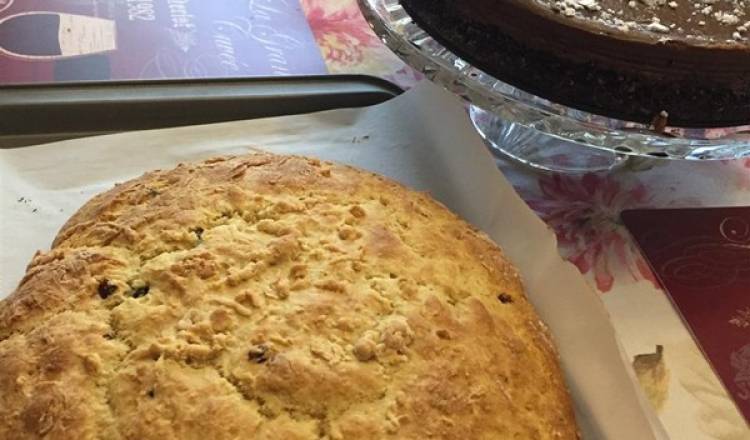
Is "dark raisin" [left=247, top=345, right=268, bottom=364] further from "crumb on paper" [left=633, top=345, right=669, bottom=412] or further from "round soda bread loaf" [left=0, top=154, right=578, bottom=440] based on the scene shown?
"crumb on paper" [left=633, top=345, right=669, bottom=412]

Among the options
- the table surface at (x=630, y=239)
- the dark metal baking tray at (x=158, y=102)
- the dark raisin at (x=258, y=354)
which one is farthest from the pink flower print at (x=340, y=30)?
the dark raisin at (x=258, y=354)

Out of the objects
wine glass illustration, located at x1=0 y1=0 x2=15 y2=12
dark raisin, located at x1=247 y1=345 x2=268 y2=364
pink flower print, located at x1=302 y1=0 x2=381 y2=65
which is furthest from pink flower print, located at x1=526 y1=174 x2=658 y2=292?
wine glass illustration, located at x1=0 y1=0 x2=15 y2=12

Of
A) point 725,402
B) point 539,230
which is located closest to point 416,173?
point 539,230

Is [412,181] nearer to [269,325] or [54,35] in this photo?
[269,325]

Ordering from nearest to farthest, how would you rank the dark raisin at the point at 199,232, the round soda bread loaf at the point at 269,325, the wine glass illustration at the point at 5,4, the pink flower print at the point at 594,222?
the round soda bread loaf at the point at 269,325 < the dark raisin at the point at 199,232 < the pink flower print at the point at 594,222 < the wine glass illustration at the point at 5,4

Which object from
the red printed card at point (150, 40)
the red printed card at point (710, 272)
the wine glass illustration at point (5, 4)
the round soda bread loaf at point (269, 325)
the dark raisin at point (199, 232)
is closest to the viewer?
the round soda bread loaf at point (269, 325)

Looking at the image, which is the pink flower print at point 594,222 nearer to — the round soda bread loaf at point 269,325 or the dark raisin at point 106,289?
the round soda bread loaf at point 269,325

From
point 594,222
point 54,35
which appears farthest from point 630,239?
point 54,35
